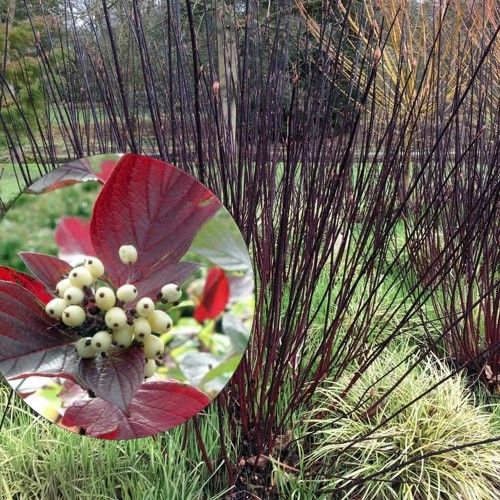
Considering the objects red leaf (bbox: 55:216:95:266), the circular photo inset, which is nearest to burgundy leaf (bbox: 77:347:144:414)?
the circular photo inset

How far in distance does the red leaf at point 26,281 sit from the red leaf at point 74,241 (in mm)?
40

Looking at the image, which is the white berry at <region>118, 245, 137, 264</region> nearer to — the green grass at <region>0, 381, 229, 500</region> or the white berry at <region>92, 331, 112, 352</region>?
the white berry at <region>92, 331, 112, 352</region>

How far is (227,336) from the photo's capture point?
60cm

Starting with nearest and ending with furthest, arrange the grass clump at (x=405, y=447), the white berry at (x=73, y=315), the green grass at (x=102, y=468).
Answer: the white berry at (x=73, y=315)
the green grass at (x=102, y=468)
the grass clump at (x=405, y=447)

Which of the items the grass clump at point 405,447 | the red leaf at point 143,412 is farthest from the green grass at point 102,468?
the red leaf at point 143,412

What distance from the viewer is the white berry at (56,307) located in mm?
524

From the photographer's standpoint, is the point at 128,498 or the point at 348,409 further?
the point at 348,409

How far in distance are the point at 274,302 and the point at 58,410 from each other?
66 cm

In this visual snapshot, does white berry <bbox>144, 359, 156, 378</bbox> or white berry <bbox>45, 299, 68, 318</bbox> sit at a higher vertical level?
white berry <bbox>45, 299, 68, 318</bbox>

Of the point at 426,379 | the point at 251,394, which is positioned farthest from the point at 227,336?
the point at 426,379

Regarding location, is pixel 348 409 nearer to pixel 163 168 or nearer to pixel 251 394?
pixel 251 394

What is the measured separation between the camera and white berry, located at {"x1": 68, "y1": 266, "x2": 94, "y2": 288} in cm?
52

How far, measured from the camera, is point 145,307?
517 mm

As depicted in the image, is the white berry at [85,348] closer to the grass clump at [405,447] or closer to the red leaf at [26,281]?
the red leaf at [26,281]
